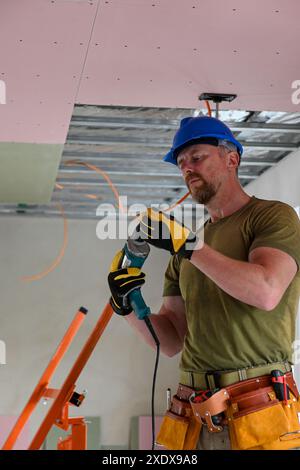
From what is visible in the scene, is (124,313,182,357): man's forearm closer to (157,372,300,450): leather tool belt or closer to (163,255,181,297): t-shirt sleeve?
(163,255,181,297): t-shirt sleeve

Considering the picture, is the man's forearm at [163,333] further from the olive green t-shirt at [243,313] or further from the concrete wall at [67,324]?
the concrete wall at [67,324]

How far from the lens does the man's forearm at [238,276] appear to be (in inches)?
71.0

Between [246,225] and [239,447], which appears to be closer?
[239,447]

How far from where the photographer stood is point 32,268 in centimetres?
725

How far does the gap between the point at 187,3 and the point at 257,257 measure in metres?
0.93

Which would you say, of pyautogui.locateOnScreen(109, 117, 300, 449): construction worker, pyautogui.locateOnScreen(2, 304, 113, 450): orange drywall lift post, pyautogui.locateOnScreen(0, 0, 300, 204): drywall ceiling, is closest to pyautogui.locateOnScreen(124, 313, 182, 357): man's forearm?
pyautogui.locateOnScreen(109, 117, 300, 449): construction worker

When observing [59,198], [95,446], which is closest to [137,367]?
[95,446]

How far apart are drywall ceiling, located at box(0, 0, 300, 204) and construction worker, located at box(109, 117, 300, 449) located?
1.34 ft

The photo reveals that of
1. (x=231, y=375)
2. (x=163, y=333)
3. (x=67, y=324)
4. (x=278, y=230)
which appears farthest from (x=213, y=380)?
(x=67, y=324)

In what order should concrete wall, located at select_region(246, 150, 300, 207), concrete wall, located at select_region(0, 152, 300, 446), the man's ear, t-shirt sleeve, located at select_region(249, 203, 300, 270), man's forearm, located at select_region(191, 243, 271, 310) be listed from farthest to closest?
concrete wall, located at select_region(0, 152, 300, 446) → concrete wall, located at select_region(246, 150, 300, 207) → the man's ear → t-shirt sleeve, located at select_region(249, 203, 300, 270) → man's forearm, located at select_region(191, 243, 271, 310)

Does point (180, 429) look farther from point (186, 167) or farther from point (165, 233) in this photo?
point (186, 167)

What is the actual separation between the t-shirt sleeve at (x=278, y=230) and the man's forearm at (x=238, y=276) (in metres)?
0.12

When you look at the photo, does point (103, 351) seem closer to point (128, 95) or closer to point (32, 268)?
point (32, 268)

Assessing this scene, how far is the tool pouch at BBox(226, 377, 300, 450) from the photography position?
1924 millimetres
